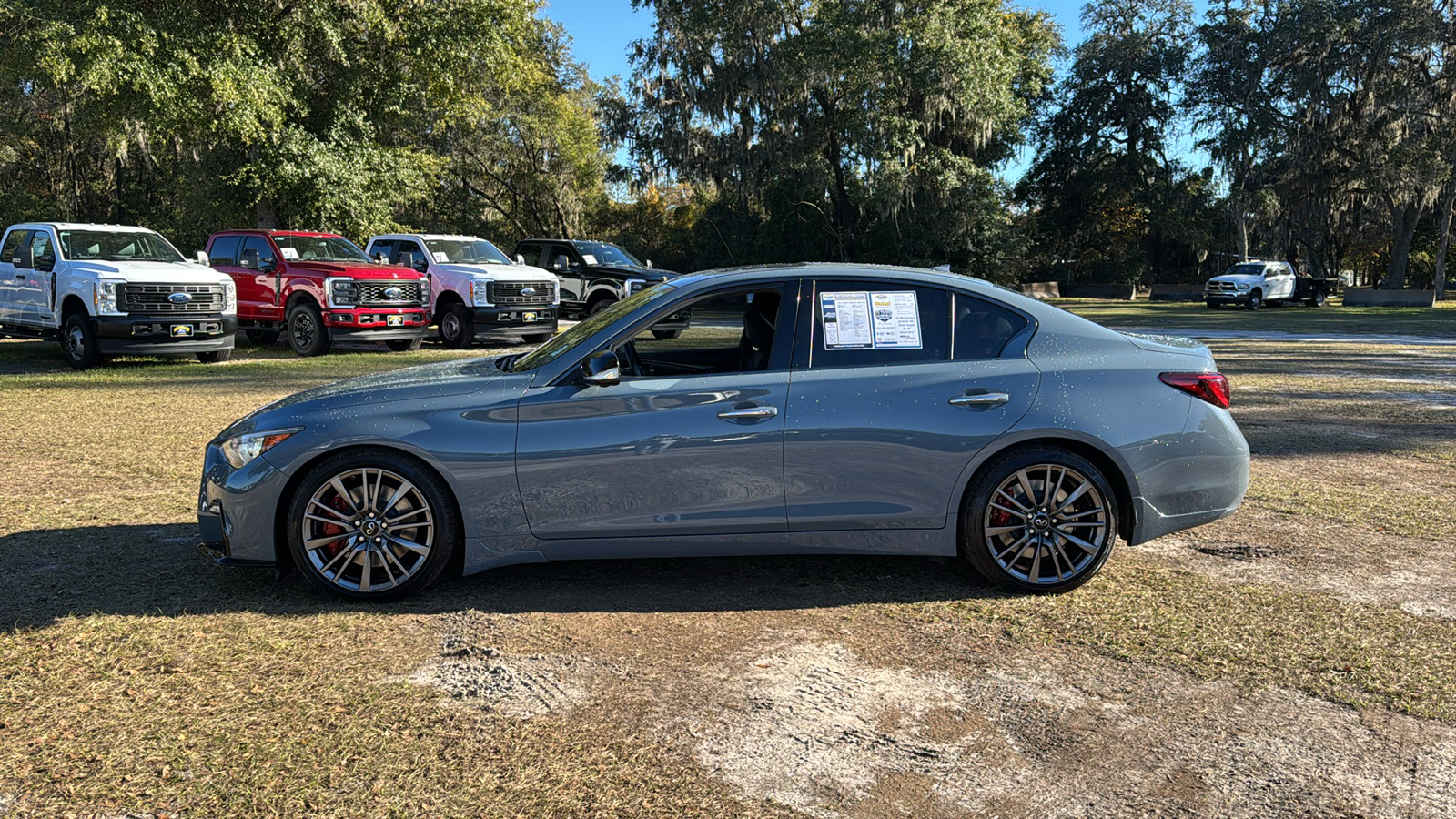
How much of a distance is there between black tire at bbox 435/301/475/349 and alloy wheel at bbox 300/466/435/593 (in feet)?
47.7

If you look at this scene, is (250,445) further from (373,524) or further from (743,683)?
(743,683)

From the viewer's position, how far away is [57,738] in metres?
3.36

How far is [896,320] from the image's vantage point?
16.0 ft

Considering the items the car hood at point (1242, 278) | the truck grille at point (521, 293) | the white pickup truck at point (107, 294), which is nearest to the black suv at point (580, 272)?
the truck grille at point (521, 293)

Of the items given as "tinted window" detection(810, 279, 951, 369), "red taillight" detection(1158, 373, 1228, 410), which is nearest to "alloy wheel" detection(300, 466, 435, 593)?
"tinted window" detection(810, 279, 951, 369)

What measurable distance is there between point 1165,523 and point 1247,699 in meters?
1.28

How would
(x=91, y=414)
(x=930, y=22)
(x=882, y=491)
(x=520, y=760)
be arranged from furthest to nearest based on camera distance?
(x=930, y=22), (x=91, y=414), (x=882, y=491), (x=520, y=760)

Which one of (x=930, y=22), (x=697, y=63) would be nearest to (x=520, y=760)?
(x=930, y=22)

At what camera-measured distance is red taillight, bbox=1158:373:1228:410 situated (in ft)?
15.9

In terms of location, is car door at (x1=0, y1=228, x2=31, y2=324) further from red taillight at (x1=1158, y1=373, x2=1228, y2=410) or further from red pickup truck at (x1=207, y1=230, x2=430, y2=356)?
red taillight at (x1=1158, y1=373, x2=1228, y2=410)

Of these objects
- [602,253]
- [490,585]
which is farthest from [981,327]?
[602,253]

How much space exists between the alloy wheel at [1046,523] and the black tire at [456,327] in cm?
1531

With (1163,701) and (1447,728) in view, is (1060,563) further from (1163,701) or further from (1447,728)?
(1447,728)

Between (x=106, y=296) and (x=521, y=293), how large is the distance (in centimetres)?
677
